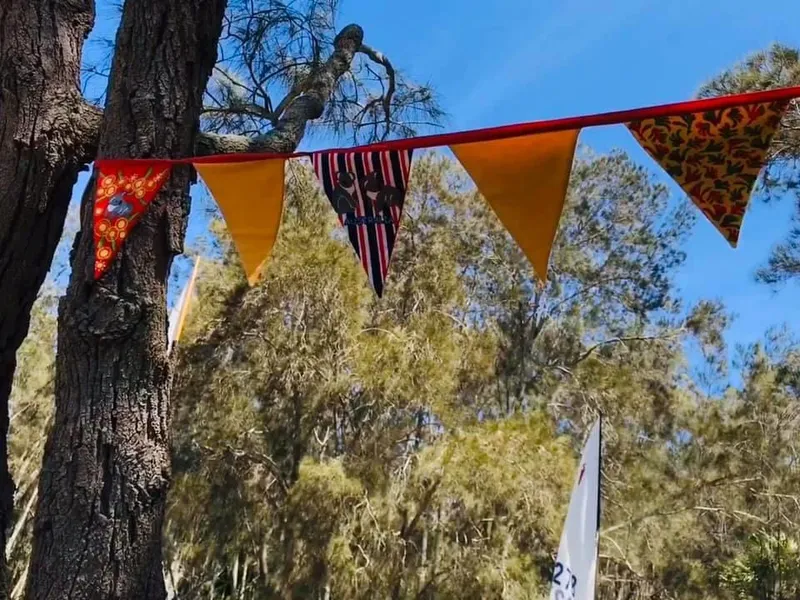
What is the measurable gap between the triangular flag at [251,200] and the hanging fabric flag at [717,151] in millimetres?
1055

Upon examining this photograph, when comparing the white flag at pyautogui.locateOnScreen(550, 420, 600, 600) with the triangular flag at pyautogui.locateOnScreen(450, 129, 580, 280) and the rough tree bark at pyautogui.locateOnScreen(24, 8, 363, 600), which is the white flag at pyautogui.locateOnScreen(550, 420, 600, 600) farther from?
the rough tree bark at pyautogui.locateOnScreen(24, 8, 363, 600)

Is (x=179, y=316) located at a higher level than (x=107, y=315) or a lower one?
higher

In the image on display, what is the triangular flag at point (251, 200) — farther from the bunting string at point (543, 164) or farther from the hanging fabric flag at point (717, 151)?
the hanging fabric flag at point (717, 151)

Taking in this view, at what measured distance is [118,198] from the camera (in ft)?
6.14

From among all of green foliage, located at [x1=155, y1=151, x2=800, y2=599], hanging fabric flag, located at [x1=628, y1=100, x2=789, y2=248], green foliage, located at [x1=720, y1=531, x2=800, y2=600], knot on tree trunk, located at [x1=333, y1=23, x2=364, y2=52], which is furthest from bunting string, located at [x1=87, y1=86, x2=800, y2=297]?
green foliage, located at [x1=720, y1=531, x2=800, y2=600]

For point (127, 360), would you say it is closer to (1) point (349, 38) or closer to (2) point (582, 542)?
(1) point (349, 38)

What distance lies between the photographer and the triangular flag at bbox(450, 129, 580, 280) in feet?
6.41

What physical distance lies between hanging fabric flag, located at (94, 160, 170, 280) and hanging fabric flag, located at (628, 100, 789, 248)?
1206mm

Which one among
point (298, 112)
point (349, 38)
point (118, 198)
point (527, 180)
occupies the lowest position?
point (118, 198)

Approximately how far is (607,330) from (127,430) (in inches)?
417

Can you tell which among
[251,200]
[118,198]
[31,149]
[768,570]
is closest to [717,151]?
[251,200]

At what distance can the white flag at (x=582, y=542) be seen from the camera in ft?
13.5

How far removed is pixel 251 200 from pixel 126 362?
750 mm

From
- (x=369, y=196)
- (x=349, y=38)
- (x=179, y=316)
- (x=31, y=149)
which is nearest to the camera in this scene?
(x=31, y=149)
